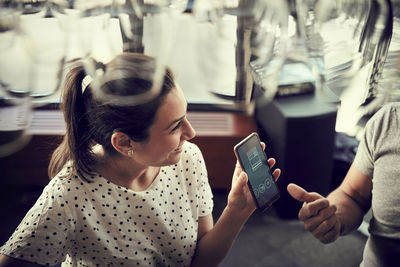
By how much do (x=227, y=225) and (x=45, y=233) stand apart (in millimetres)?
477

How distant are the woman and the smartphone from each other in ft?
0.10

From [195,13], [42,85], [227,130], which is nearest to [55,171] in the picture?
[42,85]

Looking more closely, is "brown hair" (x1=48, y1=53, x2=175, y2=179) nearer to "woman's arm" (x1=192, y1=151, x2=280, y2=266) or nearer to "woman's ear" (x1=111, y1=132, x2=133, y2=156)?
"woman's ear" (x1=111, y1=132, x2=133, y2=156)

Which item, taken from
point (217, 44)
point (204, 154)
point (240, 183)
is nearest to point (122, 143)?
point (240, 183)

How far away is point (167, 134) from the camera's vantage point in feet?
3.33

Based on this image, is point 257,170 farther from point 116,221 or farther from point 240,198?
A: point 116,221

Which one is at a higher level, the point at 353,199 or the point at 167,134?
the point at 167,134

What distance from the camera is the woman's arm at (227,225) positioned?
1096 millimetres

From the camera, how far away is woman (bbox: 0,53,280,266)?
39.3 inches

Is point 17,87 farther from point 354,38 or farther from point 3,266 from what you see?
point 3,266

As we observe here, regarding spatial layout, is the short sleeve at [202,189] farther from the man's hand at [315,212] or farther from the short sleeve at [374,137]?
the short sleeve at [374,137]

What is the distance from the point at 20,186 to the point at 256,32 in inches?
100

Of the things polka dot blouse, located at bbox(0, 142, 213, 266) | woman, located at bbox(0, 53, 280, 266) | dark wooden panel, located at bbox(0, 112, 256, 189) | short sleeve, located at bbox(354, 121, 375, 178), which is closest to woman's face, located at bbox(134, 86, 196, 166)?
woman, located at bbox(0, 53, 280, 266)

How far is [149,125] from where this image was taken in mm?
1007
